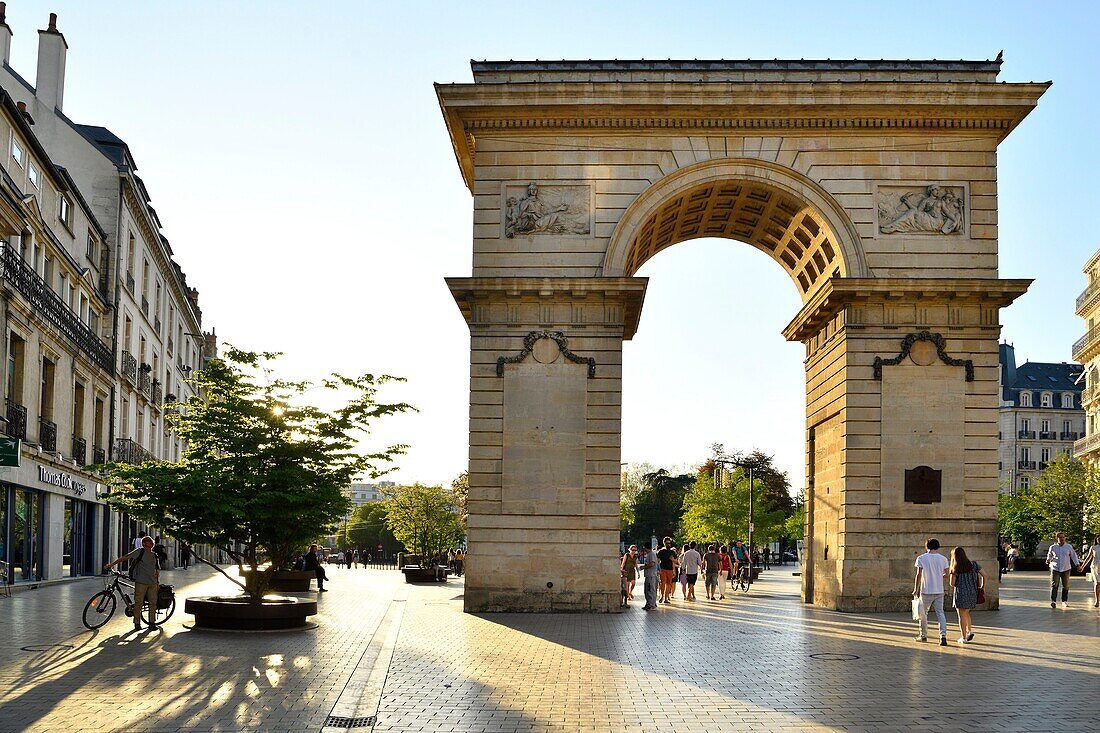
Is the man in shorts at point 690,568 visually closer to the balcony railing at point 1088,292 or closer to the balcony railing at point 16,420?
the balcony railing at point 16,420

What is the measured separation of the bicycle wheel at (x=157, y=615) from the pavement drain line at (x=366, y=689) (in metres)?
4.15

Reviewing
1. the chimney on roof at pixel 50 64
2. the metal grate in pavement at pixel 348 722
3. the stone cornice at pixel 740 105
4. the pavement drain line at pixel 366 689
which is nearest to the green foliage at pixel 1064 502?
the stone cornice at pixel 740 105

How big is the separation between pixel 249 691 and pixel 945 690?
8.54 metres

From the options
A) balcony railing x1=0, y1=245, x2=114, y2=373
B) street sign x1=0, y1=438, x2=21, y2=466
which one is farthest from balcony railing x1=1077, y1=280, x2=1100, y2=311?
street sign x1=0, y1=438, x2=21, y2=466

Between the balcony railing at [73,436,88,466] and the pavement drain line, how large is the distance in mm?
21862

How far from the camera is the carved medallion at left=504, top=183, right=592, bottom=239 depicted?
30.5m

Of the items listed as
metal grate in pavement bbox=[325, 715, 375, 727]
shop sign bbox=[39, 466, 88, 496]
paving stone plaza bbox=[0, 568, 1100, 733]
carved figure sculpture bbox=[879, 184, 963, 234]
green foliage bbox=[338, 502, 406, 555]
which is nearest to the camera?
metal grate in pavement bbox=[325, 715, 375, 727]

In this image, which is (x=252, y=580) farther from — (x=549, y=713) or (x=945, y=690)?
(x=945, y=690)

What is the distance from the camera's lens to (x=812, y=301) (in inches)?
1250

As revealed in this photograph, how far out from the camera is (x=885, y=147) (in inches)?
1208

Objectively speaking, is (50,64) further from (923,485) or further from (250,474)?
(923,485)

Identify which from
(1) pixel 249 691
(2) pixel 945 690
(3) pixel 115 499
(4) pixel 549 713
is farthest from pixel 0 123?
(2) pixel 945 690

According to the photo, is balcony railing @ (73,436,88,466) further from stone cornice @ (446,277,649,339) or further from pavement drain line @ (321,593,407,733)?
pavement drain line @ (321,593,407,733)

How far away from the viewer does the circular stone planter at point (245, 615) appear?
2202 centimetres
